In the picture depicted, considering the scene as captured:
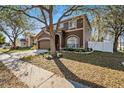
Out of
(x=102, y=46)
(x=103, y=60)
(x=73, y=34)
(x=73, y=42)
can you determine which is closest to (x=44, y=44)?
(x=73, y=42)

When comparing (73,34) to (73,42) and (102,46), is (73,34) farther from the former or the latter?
(102,46)

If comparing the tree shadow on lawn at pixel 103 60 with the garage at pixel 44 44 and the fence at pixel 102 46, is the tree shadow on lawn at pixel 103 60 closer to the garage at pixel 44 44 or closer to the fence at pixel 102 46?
the fence at pixel 102 46

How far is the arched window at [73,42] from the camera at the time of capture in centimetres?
2072

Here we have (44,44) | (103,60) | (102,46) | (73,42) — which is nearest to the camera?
(103,60)

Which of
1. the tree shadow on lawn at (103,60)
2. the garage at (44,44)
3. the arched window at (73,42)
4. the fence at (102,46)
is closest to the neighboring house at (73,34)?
the arched window at (73,42)

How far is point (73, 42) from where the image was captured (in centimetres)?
2102

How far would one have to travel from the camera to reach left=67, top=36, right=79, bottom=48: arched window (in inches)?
816

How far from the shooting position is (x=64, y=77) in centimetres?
637

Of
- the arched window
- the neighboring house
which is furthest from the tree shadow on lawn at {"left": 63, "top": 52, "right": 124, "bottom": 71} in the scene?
the arched window
